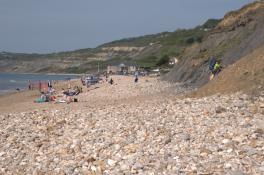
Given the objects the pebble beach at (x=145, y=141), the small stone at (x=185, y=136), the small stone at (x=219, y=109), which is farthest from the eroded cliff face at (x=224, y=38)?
the small stone at (x=185, y=136)

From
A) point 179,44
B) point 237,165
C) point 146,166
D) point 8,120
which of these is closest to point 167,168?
point 146,166

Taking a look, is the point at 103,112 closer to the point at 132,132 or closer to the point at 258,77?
the point at 132,132

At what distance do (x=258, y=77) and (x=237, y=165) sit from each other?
360 inches

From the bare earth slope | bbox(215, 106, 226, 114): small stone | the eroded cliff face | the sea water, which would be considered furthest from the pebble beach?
the sea water

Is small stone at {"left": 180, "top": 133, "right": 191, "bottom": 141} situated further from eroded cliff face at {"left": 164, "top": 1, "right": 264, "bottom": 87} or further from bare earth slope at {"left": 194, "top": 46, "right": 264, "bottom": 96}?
eroded cliff face at {"left": 164, "top": 1, "right": 264, "bottom": 87}

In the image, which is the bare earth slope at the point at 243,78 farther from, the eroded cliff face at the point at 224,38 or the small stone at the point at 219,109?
the eroded cliff face at the point at 224,38

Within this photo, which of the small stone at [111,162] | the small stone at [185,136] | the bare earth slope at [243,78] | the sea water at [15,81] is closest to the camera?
the small stone at [111,162]

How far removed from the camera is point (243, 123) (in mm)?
11727

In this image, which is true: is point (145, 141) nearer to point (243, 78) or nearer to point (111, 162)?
point (111, 162)

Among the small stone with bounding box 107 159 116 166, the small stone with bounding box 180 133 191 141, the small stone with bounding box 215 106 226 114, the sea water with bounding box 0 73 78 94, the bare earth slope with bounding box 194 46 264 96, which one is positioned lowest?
the sea water with bounding box 0 73 78 94

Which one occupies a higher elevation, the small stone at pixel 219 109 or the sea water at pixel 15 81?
the small stone at pixel 219 109

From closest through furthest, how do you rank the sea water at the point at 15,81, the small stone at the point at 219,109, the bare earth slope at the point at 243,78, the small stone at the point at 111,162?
the small stone at the point at 111,162 < the small stone at the point at 219,109 < the bare earth slope at the point at 243,78 < the sea water at the point at 15,81

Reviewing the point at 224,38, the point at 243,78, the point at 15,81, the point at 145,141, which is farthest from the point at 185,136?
the point at 15,81

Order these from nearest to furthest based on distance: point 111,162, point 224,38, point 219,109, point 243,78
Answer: point 111,162 → point 219,109 → point 243,78 → point 224,38
